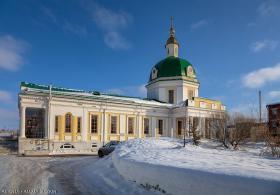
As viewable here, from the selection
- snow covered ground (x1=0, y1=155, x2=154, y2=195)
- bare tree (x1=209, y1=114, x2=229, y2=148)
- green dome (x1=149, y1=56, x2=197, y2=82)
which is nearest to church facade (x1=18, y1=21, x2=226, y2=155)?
green dome (x1=149, y1=56, x2=197, y2=82)

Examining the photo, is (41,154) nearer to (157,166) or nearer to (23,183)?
(23,183)

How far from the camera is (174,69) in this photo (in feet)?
126

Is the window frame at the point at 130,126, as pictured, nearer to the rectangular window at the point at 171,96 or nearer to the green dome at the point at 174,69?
the rectangular window at the point at 171,96

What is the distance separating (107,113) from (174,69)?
39.8ft

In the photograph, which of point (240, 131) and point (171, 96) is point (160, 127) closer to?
point (171, 96)

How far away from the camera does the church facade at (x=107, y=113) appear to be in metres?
27.2

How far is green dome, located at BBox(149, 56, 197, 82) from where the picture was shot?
1503 inches

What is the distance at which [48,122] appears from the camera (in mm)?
27234

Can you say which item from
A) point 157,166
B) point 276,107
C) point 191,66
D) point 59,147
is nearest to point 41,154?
point 59,147

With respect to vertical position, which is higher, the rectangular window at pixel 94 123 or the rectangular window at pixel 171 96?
the rectangular window at pixel 171 96

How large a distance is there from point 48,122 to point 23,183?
695 inches

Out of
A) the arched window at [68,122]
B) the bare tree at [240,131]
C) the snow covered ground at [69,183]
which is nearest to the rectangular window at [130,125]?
the arched window at [68,122]

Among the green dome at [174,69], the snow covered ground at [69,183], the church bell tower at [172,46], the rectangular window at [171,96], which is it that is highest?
the church bell tower at [172,46]

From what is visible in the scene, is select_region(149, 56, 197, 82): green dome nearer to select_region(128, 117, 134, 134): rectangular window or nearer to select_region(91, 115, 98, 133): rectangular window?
select_region(128, 117, 134, 134): rectangular window
